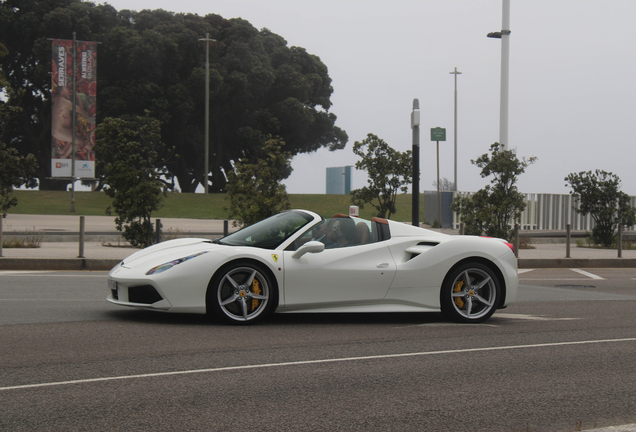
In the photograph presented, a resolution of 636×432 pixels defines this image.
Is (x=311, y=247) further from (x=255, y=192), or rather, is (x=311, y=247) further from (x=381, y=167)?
(x=381, y=167)

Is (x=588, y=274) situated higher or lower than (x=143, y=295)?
lower

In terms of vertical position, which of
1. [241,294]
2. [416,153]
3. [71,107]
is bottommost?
[241,294]

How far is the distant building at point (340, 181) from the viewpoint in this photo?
62412 mm

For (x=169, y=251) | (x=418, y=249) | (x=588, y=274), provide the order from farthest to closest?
(x=588, y=274), (x=418, y=249), (x=169, y=251)

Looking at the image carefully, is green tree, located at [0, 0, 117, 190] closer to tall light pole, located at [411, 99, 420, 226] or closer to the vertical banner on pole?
the vertical banner on pole

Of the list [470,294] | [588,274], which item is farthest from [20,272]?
[588,274]

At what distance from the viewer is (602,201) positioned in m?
24.4

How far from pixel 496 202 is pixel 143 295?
1715cm

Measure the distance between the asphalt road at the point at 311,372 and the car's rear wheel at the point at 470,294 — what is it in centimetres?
21

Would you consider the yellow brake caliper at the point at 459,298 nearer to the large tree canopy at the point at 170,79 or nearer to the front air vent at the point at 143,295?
the front air vent at the point at 143,295

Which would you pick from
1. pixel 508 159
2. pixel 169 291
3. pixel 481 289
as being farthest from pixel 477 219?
pixel 169 291

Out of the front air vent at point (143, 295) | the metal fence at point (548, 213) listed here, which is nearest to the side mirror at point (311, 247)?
the front air vent at point (143, 295)

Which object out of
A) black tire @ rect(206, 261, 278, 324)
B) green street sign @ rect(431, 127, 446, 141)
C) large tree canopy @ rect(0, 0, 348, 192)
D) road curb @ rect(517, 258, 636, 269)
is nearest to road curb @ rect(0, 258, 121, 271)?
black tire @ rect(206, 261, 278, 324)

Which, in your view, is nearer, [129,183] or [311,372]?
[311,372]
